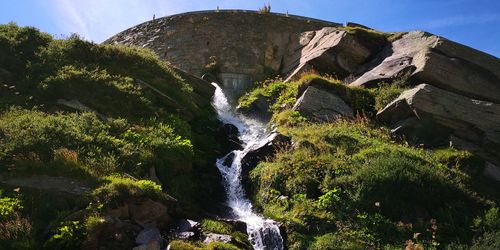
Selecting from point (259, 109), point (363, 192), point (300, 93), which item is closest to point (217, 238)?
point (363, 192)

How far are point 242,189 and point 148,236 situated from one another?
442cm

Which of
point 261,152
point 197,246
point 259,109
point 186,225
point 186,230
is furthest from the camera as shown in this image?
point 259,109

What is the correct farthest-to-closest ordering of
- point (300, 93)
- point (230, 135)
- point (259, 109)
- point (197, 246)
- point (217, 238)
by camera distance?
point (259, 109) < point (300, 93) < point (230, 135) < point (217, 238) < point (197, 246)

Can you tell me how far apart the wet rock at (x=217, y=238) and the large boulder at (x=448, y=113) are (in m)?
7.92

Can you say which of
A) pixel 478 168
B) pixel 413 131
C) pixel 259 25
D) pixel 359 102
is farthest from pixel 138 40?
pixel 478 168

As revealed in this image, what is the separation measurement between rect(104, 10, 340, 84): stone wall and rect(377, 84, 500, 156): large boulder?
9.07m

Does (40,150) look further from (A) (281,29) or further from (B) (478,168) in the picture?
(A) (281,29)

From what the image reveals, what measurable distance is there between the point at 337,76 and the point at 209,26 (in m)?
8.72

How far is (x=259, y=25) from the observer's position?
26453 millimetres

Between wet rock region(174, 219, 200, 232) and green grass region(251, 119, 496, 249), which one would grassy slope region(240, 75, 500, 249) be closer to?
green grass region(251, 119, 496, 249)

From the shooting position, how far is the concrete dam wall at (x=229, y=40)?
24812 millimetres

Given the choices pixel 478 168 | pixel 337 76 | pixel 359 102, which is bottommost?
pixel 478 168

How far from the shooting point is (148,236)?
955cm

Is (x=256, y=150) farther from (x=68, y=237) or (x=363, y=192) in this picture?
(x=68, y=237)
